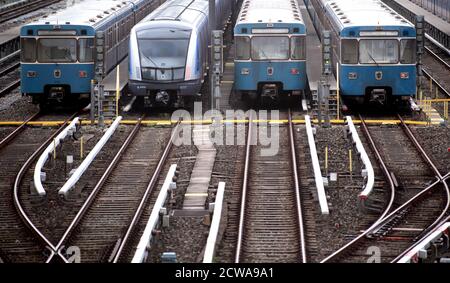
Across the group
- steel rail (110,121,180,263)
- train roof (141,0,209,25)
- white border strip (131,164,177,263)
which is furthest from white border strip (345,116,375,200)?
train roof (141,0,209,25)

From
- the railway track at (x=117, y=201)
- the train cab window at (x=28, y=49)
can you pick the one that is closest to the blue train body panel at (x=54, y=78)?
the train cab window at (x=28, y=49)

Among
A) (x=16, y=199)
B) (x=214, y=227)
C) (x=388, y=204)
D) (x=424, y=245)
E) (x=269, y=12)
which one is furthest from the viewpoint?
(x=269, y=12)

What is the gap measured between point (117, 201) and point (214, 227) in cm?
289

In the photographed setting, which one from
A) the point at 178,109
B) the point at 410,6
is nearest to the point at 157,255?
the point at 178,109

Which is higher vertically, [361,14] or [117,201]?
[361,14]

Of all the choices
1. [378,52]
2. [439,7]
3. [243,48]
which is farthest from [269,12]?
[439,7]

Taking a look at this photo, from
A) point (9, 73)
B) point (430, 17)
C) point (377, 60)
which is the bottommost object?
point (9, 73)

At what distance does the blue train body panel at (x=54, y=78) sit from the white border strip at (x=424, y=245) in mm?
12817

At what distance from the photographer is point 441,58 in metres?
33.5

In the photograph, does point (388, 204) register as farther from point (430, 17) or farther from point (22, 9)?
point (22, 9)

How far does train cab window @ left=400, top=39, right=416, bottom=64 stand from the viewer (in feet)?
72.2

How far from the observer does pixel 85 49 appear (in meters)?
22.8

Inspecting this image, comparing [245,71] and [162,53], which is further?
[245,71]

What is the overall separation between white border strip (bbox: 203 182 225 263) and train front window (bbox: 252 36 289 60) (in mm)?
8199
